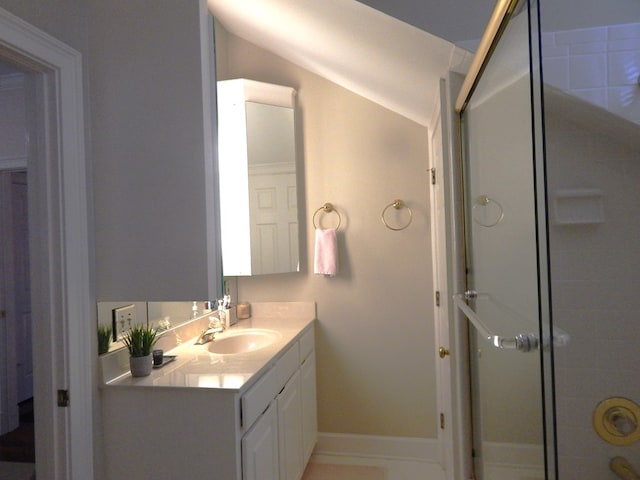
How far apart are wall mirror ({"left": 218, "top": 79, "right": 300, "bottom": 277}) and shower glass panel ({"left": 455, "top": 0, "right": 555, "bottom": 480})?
1.27 metres

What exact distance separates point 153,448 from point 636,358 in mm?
1769

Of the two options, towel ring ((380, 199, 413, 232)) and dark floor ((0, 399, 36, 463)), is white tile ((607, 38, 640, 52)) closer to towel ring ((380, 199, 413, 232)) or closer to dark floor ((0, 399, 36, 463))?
towel ring ((380, 199, 413, 232))

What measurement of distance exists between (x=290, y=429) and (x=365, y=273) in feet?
3.55

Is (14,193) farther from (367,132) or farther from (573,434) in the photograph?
(573,434)

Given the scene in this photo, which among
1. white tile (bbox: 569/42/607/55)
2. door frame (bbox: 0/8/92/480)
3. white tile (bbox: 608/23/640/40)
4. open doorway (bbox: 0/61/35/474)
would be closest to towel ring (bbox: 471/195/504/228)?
white tile (bbox: 569/42/607/55)

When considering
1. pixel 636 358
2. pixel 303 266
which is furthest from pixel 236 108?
pixel 636 358

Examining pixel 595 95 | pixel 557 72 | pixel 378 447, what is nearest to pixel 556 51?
pixel 557 72

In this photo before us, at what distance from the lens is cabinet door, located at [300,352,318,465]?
90.0 inches

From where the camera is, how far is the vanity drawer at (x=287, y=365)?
1873 millimetres

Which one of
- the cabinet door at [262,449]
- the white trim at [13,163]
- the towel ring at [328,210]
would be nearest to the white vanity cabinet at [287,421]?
the cabinet door at [262,449]

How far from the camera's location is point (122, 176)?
1.44 meters

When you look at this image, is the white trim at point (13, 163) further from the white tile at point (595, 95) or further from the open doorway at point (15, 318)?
the white tile at point (595, 95)

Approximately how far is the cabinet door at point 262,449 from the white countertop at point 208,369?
0.68 ft

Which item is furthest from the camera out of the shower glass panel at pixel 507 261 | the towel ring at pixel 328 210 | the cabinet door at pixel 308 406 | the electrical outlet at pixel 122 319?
the towel ring at pixel 328 210
